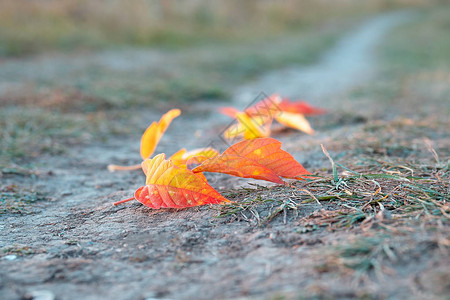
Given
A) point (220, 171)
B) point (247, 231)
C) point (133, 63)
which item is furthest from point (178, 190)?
point (133, 63)

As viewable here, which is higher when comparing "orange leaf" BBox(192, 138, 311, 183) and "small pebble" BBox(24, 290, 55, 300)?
"orange leaf" BBox(192, 138, 311, 183)

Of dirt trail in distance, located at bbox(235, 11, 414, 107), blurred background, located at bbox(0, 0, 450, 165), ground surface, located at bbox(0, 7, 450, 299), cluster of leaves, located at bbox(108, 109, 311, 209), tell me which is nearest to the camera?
ground surface, located at bbox(0, 7, 450, 299)

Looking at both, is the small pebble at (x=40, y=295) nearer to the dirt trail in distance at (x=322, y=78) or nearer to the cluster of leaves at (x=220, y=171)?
the cluster of leaves at (x=220, y=171)

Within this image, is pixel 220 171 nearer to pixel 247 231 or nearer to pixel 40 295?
pixel 247 231

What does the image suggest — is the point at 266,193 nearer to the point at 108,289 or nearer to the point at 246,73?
the point at 108,289

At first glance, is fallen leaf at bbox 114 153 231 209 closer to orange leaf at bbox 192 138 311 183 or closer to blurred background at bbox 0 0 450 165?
orange leaf at bbox 192 138 311 183

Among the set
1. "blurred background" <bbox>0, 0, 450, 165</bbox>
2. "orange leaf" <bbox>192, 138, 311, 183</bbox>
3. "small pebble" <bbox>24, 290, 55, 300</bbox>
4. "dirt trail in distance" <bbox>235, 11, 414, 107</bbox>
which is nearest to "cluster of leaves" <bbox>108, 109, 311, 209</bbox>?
"orange leaf" <bbox>192, 138, 311, 183</bbox>

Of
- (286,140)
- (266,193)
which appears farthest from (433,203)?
(286,140)

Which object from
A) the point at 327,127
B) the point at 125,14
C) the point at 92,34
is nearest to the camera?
the point at 327,127
